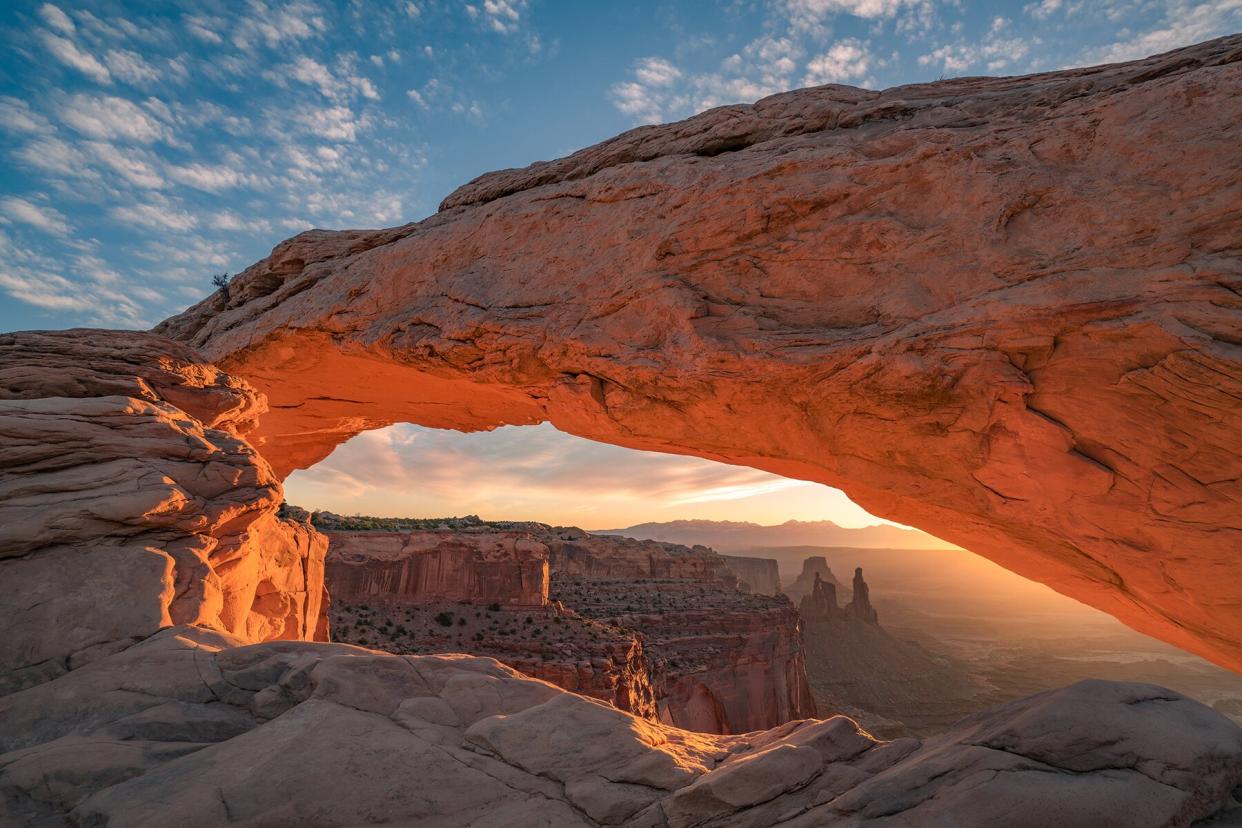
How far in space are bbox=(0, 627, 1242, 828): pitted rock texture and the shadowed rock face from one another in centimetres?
425

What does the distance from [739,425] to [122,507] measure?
941cm

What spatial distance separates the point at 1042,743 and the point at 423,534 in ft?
141

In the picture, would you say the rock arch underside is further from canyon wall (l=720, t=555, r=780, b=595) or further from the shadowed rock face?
canyon wall (l=720, t=555, r=780, b=595)

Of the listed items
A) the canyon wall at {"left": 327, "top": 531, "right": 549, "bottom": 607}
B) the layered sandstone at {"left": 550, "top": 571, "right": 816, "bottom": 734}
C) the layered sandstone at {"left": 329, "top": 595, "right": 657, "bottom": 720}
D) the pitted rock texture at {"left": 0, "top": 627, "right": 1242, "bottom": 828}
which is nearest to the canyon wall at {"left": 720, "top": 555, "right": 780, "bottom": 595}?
the layered sandstone at {"left": 550, "top": 571, "right": 816, "bottom": 734}

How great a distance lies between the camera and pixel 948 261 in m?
8.55

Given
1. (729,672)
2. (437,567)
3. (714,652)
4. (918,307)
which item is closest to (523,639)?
(437,567)

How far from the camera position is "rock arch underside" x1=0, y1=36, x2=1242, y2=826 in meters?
5.05

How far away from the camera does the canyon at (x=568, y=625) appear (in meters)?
32.0

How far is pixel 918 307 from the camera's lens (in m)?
8.63

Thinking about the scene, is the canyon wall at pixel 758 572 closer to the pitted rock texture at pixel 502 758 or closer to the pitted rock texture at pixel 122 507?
the pitted rock texture at pixel 122 507

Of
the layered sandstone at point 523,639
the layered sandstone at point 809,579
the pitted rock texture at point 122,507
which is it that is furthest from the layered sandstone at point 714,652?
the layered sandstone at point 809,579

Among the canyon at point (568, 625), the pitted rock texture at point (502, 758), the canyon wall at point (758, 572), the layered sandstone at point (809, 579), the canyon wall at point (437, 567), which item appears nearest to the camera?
the pitted rock texture at point (502, 758)

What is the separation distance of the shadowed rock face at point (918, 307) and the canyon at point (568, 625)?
21.4 meters

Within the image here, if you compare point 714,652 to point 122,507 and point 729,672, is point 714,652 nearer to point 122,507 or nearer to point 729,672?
point 729,672
